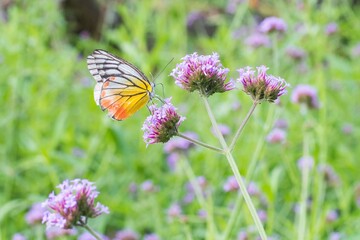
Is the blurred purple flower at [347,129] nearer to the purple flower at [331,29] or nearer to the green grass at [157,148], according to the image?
the green grass at [157,148]

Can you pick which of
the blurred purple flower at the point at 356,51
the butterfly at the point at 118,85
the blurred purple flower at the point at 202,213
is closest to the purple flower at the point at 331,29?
the blurred purple flower at the point at 356,51

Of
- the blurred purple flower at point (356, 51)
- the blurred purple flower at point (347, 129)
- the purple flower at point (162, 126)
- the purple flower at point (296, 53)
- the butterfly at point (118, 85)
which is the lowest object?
the purple flower at point (162, 126)

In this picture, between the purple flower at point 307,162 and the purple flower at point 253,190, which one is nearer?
the purple flower at point 307,162

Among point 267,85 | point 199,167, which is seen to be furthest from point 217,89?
point 199,167

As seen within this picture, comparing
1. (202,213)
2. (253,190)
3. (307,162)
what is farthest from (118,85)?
(202,213)

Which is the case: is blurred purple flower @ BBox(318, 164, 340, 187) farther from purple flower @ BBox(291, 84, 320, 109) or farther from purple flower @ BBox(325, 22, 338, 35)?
purple flower @ BBox(325, 22, 338, 35)

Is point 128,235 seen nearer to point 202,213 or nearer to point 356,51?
point 202,213
